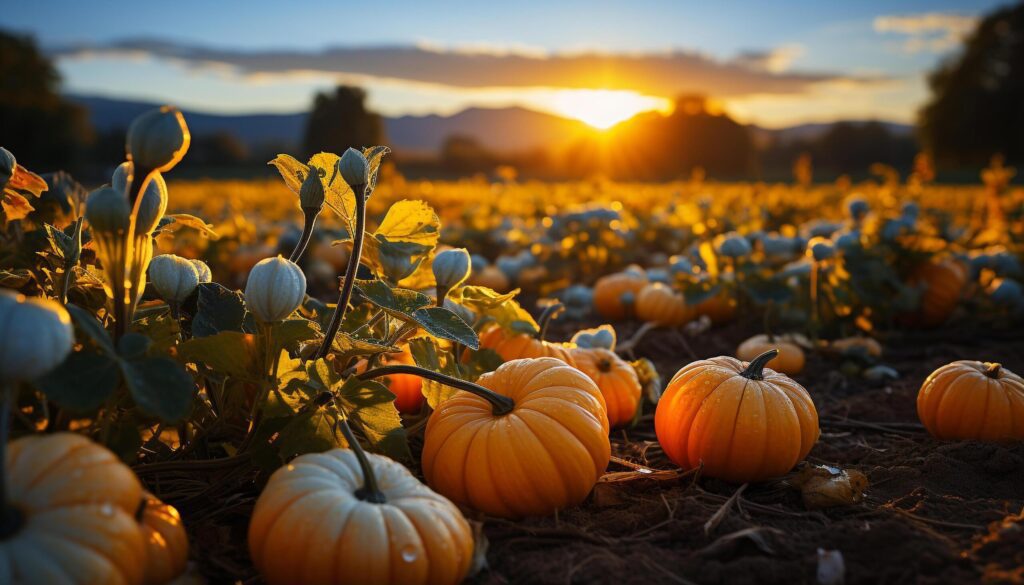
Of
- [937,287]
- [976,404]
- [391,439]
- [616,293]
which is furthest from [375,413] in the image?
[937,287]

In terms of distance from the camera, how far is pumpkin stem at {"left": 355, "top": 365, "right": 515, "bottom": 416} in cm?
188

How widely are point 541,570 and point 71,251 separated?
129 cm

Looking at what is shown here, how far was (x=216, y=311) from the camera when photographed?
188cm

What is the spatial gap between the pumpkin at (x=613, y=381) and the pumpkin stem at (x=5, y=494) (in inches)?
70.8

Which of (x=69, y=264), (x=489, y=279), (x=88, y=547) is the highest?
(x=69, y=264)

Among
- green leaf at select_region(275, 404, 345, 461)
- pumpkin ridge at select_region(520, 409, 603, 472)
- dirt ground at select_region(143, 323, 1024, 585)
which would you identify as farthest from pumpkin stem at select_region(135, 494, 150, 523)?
pumpkin ridge at select_region(520, 409, 603, 472)

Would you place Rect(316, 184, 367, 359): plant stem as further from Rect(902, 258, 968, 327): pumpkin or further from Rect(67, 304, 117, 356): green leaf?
Rect(902, 258, 968, 327): pumpkin

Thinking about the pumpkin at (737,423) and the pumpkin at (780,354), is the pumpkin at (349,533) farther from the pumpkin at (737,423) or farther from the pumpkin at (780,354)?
the pumpkin at (780,354)

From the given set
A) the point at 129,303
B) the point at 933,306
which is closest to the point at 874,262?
the point at 933,306

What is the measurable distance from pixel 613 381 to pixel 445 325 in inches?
39.0

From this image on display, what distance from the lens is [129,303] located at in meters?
1.64

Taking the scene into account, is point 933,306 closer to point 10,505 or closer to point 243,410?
point 243,410

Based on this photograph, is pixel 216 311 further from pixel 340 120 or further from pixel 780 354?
pixel 340 120

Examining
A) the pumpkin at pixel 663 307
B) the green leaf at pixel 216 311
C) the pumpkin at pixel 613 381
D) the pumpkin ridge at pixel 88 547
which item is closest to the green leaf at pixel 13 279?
the green leaf at pixel 216 311
